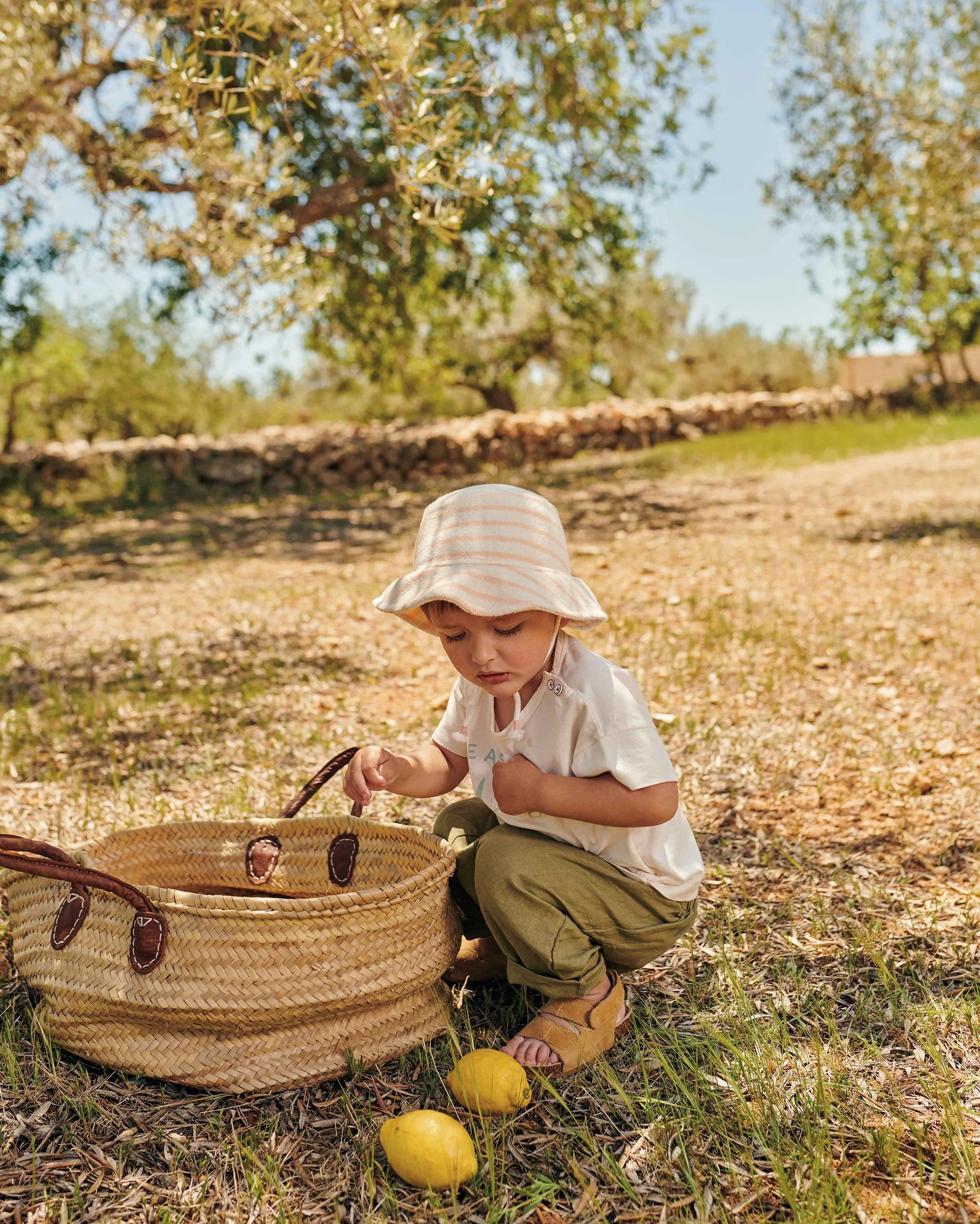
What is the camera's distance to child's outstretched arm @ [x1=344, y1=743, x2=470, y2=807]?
242cm

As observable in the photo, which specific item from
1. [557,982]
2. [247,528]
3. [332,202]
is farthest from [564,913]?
[247,528]

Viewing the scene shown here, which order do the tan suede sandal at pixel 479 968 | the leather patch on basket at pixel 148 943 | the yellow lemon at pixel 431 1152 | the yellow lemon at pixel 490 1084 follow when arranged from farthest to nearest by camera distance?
the tan suede sandal at pixel 479 968 → the leather patch on basket at pixel 148 943 → the yellow lemon at pixel 490 1084 → the yellow lemon at pixel 431 1152

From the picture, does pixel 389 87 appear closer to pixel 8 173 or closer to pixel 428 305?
pixel 8 173

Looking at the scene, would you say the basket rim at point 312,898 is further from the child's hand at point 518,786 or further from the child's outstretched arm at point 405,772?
the child's hand at point 518,786

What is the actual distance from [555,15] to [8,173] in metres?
4.83

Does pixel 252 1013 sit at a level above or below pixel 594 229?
below

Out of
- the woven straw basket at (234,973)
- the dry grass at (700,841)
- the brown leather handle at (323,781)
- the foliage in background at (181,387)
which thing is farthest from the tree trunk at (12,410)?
the woven straw basket at (234,973)

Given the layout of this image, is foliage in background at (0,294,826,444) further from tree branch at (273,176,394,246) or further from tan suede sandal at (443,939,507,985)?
tan suede sandal at (443,939,507,985)

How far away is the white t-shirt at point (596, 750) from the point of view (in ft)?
7.02

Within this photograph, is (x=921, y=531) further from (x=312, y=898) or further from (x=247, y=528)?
(x=312, y=898)

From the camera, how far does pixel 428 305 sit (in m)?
13.3

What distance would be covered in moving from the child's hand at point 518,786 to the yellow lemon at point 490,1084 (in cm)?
50

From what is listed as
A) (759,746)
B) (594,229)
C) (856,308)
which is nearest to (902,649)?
(759,746)

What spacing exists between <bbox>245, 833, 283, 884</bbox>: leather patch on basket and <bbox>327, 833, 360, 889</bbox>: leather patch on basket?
17 cm
